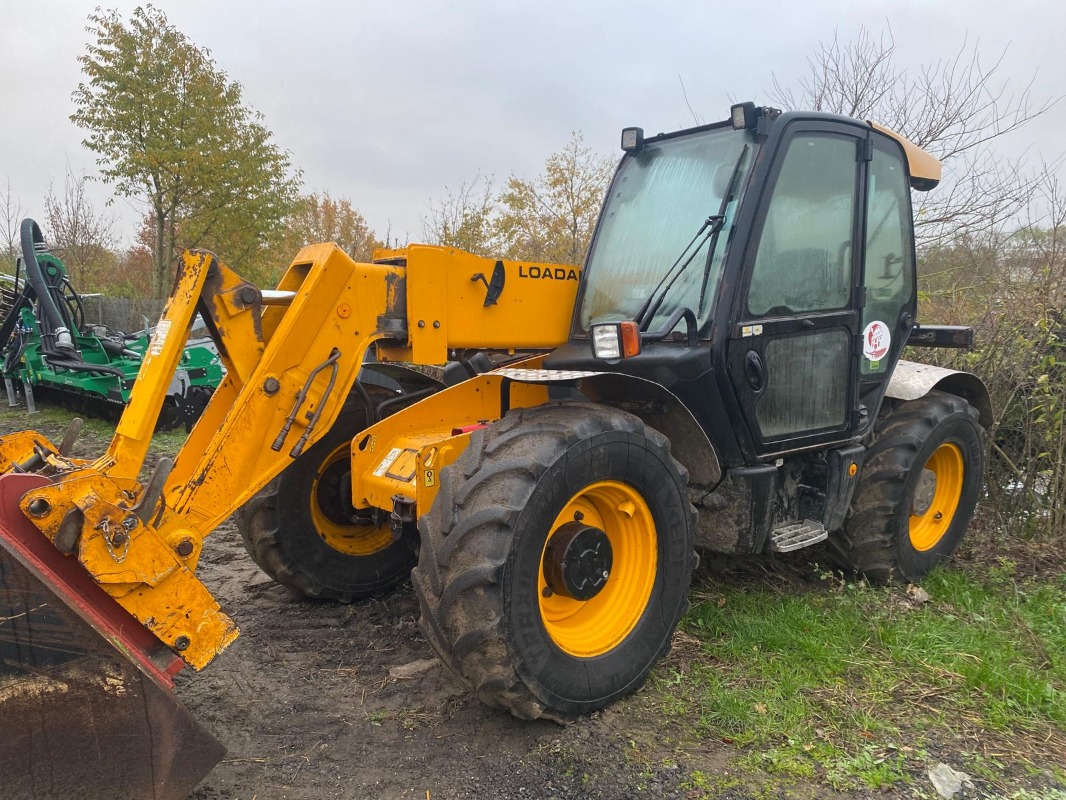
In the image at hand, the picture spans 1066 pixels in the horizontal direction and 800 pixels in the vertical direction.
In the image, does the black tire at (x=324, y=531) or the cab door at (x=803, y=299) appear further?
the black tire at (x=324, y=531)

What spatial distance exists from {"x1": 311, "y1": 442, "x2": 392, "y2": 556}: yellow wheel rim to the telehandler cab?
1 centimetres

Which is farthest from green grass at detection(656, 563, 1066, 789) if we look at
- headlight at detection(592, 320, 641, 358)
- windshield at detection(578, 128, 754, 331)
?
windshield at detection(578, 128, 754, 331)

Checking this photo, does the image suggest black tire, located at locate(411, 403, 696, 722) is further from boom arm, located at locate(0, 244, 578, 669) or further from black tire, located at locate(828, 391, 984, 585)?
black tire, located at locate(828, 391, 984, 585)

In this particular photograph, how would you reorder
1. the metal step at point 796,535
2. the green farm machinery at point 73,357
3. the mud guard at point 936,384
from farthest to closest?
the green farm machinery at point 73,357
the mud guard at point 936,384
the metal step at point 796,535

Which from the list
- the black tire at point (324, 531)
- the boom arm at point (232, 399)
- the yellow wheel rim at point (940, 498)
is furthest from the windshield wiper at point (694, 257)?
the yellow wheel rim at point (940, 498)

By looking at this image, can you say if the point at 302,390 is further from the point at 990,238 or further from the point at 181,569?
the point at 990,238

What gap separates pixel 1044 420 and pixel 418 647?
175 inches

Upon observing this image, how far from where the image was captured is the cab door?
351 cm

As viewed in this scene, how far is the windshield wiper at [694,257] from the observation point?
3.47 m

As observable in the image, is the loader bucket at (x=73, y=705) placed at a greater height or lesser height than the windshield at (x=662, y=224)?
lesser

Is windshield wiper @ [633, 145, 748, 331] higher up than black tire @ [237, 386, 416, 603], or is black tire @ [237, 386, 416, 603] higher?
windshield wiper @ [633, 145, 748, 331]

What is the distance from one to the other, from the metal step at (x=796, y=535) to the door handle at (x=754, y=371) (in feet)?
2.44

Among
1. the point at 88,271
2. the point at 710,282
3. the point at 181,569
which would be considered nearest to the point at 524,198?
the point at 88,271

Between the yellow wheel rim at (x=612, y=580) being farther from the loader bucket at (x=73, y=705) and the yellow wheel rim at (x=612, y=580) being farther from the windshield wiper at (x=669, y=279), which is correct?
the loader bucket at (x=73, y=705)
